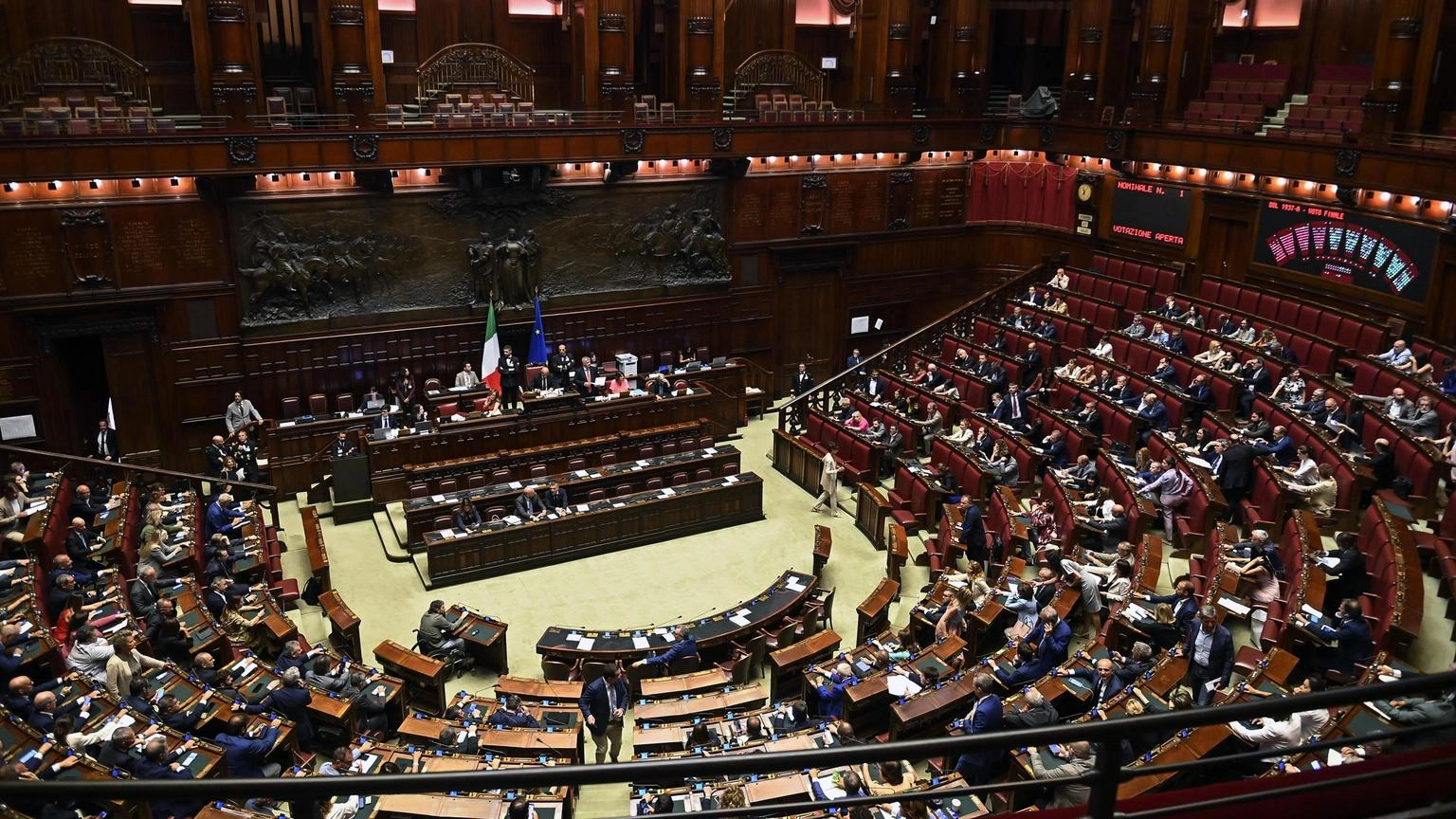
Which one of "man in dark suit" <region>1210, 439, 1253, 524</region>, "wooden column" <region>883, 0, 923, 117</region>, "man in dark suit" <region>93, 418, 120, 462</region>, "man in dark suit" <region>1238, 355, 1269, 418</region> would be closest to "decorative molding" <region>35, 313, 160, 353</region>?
"man in dark suit" <region>93, 418, 120, 462</region>

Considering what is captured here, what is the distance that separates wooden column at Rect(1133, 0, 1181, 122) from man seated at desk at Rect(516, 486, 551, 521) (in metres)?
13.5

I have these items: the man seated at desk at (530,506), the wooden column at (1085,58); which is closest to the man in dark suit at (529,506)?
the man seated at desk at (530,506)

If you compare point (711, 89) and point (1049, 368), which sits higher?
point (711, 89)

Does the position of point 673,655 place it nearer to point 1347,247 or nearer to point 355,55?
point 355,55

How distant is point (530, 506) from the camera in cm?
1531

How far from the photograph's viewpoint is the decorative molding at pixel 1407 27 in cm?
1583

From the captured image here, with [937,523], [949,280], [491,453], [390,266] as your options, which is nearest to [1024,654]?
[937,523]

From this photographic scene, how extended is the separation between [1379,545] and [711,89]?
13657 mm

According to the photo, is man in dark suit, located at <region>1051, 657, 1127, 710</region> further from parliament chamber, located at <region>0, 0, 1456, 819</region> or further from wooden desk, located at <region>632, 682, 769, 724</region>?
wooden desk, located at <region>632, 682, 769, 724</region>

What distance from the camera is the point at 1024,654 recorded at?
34.5 feet

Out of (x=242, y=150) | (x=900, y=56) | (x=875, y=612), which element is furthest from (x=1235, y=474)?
(x=242, y=150)

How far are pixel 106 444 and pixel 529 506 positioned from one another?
669 centimetres

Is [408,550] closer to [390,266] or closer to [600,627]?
[600,627]

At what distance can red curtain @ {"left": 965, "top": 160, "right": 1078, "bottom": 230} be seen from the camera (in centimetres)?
2217
